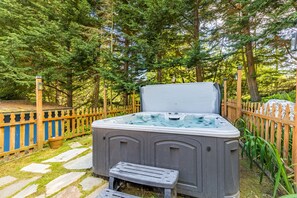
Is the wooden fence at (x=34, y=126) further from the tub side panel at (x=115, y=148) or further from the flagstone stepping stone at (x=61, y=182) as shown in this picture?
the tub side panel at (x=115, y=148)

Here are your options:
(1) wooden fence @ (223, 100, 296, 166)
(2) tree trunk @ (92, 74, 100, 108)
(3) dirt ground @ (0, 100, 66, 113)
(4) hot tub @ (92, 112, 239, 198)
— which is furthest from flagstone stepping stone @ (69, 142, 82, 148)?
(1) wooden fence @ (223, 100, 296, 166)

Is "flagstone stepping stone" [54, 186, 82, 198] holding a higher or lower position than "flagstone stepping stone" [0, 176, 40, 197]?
higher

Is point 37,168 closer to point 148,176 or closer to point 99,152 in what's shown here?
point 99,152

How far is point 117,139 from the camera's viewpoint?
2.28 meters

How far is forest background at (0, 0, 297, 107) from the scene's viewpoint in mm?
5703

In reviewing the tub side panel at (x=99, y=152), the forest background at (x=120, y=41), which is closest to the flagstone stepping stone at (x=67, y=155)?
the tub side panel at (x=99, y=152)

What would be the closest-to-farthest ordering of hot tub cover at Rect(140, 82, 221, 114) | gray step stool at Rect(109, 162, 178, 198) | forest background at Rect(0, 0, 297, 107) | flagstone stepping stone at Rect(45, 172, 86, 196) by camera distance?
gray step stool at Rect(109, 162, 178, 198) → flagstone stepping stone at Rect(45, 172, 86, 196) → hot tub cover at Rect(140, 82, 221, 114) → forest background at Rect(0, 0, 297, 107)

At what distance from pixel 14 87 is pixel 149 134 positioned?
725 cm

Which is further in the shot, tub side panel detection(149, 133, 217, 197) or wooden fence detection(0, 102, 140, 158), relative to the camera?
wooden fence detection(0, 102, 140, 158)

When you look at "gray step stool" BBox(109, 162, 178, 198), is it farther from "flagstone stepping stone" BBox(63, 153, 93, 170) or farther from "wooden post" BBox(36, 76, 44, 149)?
"wooden post" BBox(36, 76, 44, 149)

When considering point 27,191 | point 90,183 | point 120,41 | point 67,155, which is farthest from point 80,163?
point 120,41

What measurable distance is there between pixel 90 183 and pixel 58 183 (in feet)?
1.39

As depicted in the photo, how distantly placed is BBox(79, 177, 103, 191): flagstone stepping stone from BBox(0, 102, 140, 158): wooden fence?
1955mm

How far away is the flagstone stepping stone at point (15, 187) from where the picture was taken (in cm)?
204
